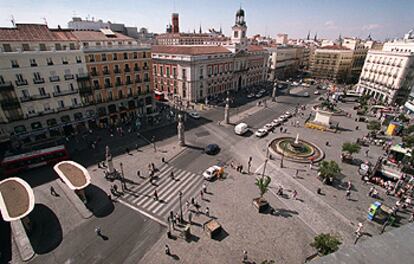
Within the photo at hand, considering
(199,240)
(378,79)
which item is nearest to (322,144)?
(199,240)

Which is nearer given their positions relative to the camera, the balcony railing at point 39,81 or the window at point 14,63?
the window at point 14,63

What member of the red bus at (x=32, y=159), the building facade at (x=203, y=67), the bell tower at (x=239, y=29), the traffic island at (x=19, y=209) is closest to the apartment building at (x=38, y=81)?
the red bus at (x=32, y=159)

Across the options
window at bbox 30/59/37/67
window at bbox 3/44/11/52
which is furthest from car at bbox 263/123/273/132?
window at bbox 3/44/11/52

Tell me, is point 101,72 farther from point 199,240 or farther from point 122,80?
point 199,240

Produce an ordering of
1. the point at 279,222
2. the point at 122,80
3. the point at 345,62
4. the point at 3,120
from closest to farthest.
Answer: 1. the point at 279,222
2. the point at 3,120
3. the point at 122,80
4. the point at 345,62

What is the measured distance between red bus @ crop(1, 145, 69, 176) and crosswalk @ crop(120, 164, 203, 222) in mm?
15999

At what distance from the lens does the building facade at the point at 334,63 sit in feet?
374

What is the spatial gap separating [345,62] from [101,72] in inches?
4792

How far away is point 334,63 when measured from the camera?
117062 millimetres

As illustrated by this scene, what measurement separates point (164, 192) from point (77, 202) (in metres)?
11.9

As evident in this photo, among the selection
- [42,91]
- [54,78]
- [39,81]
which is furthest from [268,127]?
[39,81]

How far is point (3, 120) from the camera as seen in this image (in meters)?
38.8

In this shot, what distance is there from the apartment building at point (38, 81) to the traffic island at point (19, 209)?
717 inches

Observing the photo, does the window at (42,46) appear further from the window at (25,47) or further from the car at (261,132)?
the car at (261,132)
